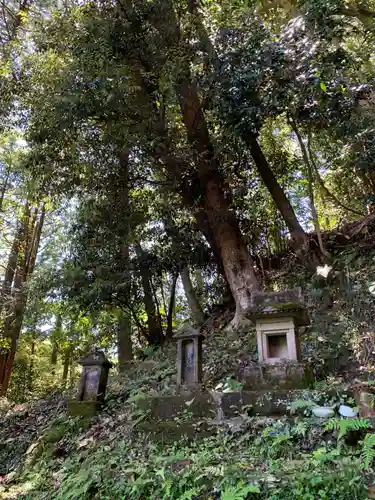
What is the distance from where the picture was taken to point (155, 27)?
295 inches

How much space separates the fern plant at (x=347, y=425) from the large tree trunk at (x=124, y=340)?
6.68m

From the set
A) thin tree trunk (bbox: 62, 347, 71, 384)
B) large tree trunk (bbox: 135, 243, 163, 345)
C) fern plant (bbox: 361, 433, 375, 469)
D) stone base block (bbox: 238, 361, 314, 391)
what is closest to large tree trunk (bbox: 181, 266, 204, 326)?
large tree trunk (bbox: 135, 243, 163, 345)

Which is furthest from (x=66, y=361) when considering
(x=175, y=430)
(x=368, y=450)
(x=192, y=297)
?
(x=368, y=450)

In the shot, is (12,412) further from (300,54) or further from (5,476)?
(300,54)

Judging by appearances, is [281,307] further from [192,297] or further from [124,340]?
[124,340]

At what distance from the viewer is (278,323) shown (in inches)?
207

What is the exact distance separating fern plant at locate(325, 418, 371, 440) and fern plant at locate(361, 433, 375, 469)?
0.40 feet

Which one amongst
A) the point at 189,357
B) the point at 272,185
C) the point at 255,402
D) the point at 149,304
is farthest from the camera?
the point at 149,304

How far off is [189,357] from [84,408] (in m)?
1.84

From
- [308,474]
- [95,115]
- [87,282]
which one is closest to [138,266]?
[87,282]

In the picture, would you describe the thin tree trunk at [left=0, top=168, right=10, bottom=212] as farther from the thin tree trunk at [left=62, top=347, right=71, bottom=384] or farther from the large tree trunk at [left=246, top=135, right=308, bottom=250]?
the large tree trunk at [left=246, top=135, right=308, bottom=250]

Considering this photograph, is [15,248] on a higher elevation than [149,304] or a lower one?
higher

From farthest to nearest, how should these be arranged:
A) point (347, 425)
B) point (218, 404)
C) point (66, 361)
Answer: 1. point (66, 361)
2. point (218, 404)
3. point (347, 425)

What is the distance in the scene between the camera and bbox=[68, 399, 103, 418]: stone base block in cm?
580
